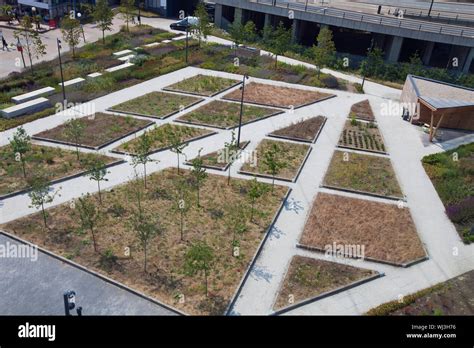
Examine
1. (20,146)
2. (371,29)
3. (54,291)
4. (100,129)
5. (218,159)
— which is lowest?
(54,291)

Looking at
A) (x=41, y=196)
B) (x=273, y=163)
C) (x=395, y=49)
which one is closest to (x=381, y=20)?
(x=395, y=49)

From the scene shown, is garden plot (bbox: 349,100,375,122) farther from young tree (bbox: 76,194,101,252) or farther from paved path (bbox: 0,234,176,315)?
paved path (bbox: 0,234,176,315)

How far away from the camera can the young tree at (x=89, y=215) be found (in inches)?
760

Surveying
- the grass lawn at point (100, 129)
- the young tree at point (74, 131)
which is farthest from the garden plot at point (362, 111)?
the young tree at point (74, 131)

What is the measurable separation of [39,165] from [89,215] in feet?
26.2

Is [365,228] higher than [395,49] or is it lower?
lower

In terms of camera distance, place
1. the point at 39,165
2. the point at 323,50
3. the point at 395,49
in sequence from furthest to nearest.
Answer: the point at 395,49 < the point at 323,50 < the point at 39,165

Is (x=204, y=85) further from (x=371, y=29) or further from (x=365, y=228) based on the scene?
(x=365, y=228)

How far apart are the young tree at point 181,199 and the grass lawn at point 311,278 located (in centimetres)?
559

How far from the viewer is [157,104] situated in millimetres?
33906

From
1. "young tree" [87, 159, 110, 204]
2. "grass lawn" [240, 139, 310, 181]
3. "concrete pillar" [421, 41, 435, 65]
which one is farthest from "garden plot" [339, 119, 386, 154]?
"concrete pillar" [421, 41, 435, 65]

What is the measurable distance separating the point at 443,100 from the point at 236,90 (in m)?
16.6

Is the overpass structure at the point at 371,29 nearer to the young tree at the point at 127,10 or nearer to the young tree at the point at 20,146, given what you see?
the young tree at the point at 127,10

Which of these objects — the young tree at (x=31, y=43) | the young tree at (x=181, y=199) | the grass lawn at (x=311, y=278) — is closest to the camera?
the grass lawn at (x=311, y=278)
